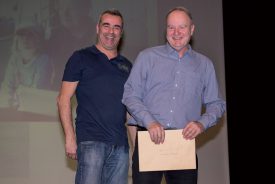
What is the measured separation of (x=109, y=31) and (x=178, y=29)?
1.89 feet

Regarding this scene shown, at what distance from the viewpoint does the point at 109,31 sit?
2.32 metres

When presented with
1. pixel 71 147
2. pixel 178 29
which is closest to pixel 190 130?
pixel 178 29

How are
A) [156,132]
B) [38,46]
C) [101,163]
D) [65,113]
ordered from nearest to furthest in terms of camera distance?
1. [156,132]
2. [101,163]
3. [65,113]
4. [38,46]

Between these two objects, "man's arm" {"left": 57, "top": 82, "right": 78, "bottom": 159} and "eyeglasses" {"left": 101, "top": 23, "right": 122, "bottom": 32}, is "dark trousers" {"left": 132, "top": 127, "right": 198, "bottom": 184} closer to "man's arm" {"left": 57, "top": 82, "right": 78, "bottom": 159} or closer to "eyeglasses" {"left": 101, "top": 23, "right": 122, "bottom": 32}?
"man's arm" {"left": 57, "top": 82, "right": 78, "bottom": 159}

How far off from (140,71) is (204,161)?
2.30 m

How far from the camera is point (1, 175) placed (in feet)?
12.5

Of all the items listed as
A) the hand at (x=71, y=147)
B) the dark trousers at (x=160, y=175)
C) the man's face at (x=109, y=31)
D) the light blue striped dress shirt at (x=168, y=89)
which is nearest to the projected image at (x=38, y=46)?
the man's face at (x=109, y=31)

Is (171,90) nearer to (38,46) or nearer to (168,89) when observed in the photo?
(168,89)

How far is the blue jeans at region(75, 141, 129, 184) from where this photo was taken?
83.3 inches

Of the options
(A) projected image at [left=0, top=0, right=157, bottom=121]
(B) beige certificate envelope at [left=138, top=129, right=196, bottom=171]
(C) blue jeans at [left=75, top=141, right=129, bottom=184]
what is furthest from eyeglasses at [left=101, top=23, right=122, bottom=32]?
(A) projected image at [left=0, top=0, right=157, bottom=121]

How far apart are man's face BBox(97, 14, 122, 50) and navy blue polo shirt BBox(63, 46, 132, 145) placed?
8cm

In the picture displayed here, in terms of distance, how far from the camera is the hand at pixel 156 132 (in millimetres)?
1702

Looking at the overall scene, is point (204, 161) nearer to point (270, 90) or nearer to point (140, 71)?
point (270, 90)

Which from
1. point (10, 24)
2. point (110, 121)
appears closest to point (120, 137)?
point (110, 121)
